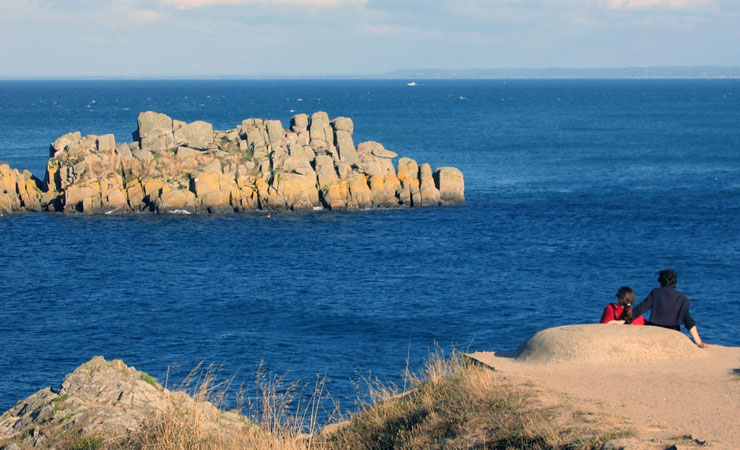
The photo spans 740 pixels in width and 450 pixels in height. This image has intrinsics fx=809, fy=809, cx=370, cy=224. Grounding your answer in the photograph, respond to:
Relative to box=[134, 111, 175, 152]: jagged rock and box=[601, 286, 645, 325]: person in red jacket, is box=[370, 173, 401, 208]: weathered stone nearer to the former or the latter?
box=[134, 111, 175, 152]: jagged rock

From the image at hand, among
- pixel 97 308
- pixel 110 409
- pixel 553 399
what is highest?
pixel 553 399

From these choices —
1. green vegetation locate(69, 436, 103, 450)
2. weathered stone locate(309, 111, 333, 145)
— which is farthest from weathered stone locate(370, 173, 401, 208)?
green vegetation locate(69, 436, 103, 450)

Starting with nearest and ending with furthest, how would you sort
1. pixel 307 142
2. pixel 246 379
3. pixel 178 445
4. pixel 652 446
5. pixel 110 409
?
1. pixel 652 446
2. pixel 178 445
3. pixel 110 409
4. pixel 246 379
5. pixel 307 142

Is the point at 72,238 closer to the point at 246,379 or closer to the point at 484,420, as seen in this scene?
the point at 246,379

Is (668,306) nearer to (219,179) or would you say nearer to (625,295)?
(625,295)

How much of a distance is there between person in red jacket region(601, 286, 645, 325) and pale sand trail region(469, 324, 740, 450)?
1.52 feet

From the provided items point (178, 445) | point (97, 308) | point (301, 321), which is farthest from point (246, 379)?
point (178, 445)

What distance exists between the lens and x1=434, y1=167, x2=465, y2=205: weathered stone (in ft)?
251

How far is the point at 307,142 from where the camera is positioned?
266 ft

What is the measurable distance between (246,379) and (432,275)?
20855mm

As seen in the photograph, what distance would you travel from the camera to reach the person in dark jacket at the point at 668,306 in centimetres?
1627

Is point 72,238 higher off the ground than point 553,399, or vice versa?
point 553,399

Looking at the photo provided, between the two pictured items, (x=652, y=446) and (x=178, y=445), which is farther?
(x=178, y=445)

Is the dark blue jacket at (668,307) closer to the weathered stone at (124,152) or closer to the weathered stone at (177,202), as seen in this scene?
the weathered stone at (177,202)
